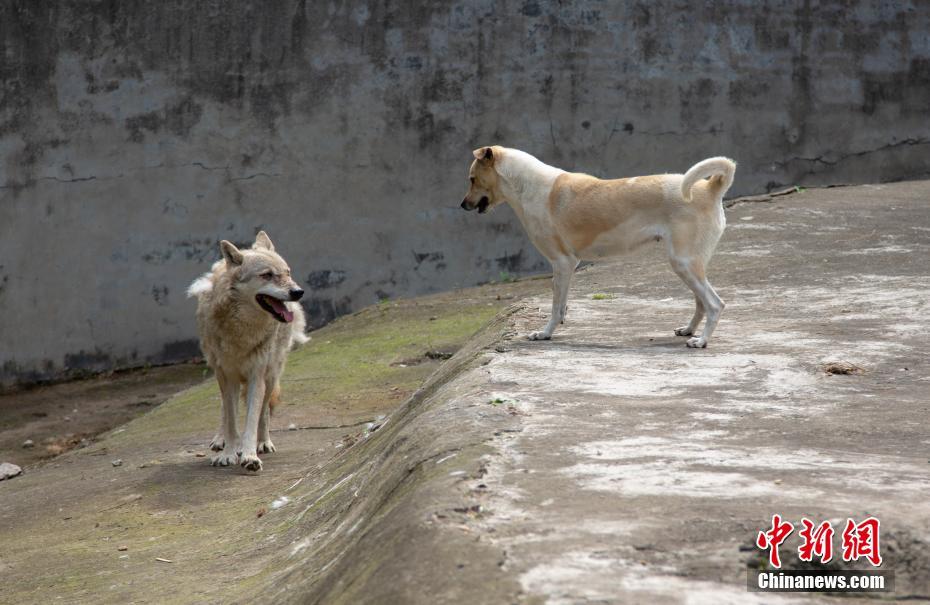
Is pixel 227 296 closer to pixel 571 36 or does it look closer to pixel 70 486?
pixel 70 486

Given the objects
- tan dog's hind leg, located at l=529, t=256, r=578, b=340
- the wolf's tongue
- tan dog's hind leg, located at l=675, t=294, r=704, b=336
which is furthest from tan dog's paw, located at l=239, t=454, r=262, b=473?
tan dog's hind leg, located at l=675, t=294, r=704, b=336

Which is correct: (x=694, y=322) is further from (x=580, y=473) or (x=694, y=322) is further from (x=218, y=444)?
(x=218, y=444)

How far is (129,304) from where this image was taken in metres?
11.8

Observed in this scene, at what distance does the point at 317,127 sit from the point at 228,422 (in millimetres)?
5335

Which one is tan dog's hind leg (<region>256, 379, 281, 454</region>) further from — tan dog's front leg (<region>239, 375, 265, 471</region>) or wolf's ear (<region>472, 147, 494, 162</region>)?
wolf's ear (<region>472, 147, 494, 162</region>)

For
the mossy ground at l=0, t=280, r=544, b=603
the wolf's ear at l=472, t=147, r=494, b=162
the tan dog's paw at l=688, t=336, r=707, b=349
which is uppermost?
the wolf's ear at l=472, t=147, r=494, b=162

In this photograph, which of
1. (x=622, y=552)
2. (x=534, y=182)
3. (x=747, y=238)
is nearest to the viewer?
(x=622, y=552)

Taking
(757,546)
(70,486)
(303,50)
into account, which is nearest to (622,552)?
(757,546)

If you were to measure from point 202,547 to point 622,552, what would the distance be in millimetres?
3091

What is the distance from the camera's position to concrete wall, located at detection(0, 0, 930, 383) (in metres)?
11.6

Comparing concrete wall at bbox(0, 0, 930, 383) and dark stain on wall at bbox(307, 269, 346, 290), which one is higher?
concrete wall at bbox(0, 0, 930, 383)

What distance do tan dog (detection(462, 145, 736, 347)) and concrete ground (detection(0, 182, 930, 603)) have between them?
13.5 inches

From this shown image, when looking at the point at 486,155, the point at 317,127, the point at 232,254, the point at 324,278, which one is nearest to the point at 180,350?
the point at 324,278

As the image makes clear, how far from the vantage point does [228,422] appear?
7.02 meters
